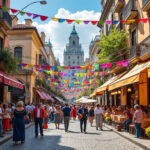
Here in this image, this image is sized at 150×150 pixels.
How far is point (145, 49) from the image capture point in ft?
53.2

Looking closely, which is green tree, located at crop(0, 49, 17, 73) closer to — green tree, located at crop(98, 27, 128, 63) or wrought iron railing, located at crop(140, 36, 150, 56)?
green tree, located at crop(98, 27, 128, 63)

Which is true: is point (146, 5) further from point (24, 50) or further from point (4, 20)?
point (24, 50)

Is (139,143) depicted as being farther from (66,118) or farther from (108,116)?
(108,116)

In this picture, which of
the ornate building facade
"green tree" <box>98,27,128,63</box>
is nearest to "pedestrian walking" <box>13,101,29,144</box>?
"green tree" <box>98,27,128,63</box>

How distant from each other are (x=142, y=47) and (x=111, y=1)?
13.7 meters

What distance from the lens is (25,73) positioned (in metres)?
31.8

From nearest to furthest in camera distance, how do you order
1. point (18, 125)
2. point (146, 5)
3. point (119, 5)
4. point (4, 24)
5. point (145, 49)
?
point (18, 125) < point (146, 5) < point (145, 49) < point (4, 24) < point (119, 5)

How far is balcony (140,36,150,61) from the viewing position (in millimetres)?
15769

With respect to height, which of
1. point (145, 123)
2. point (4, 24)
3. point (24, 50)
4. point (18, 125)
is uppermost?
point (24, 50)

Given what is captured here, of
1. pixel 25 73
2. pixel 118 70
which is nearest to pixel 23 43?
pixel 25 73

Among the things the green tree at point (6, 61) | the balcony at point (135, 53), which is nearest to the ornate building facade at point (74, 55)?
the balcony at point (135, 53)

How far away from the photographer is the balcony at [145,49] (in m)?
15.8

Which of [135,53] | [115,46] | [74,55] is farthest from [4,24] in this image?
[74,55]

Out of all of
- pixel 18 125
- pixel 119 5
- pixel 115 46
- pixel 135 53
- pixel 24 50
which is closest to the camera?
pixel 18 125
